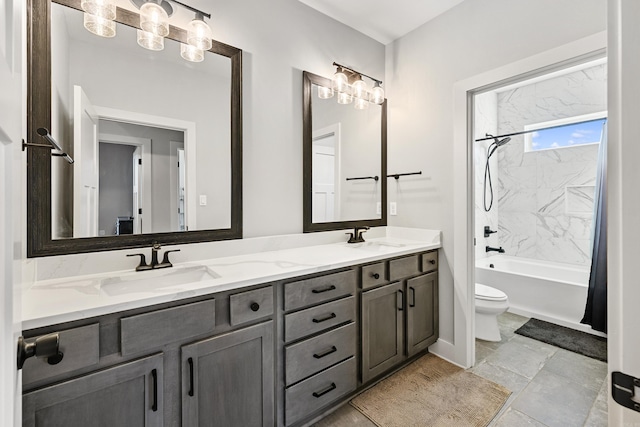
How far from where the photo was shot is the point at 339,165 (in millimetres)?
2410

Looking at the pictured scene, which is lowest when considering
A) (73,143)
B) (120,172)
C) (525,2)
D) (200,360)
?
(200,360)

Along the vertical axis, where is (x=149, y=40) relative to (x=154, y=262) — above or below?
above

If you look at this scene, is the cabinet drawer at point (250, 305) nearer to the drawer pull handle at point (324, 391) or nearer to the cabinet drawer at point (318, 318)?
the cabinet drawer at point (318, 318)

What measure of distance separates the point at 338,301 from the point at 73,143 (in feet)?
5.17

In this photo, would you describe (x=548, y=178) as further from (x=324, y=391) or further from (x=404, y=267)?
(x=324, y=391)

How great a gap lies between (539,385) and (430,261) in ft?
3.40

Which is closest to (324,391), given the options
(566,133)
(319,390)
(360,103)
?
(319,390)

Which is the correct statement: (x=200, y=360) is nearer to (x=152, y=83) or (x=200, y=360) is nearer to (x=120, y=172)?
(x=120, y=172)

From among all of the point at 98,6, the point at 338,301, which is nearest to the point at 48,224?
the point at 98,6

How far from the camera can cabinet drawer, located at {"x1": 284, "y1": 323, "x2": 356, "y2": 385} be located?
4.86 feet

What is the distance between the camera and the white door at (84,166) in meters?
1.42

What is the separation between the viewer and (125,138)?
1561 millimetres

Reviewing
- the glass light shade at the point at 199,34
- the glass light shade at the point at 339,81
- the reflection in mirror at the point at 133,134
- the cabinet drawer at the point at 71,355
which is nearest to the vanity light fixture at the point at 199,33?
the glass light shade at the point at 199,34

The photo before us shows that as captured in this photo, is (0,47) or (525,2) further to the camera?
(525,2)
